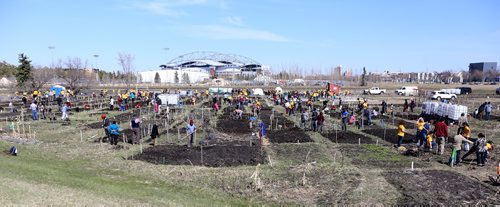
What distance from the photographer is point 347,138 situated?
22.5m

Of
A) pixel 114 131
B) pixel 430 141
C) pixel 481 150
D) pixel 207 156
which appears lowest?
pixel 207 156

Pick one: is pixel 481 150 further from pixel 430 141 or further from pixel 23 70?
pixel 23 70

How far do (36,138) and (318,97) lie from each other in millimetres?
41127

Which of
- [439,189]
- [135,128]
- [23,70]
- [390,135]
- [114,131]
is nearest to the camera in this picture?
[439,189]

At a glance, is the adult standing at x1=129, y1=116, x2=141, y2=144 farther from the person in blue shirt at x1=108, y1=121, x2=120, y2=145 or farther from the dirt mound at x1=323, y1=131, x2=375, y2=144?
the dirt mound at x1=323, y1=131, x2=375, y2=144

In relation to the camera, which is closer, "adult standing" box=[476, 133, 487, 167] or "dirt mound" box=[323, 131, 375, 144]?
"adult standing" box=[476, 133, 487, 167]

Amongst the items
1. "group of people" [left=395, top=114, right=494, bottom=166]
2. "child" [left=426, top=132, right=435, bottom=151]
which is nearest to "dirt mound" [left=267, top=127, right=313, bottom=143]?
"group of people" [left=395, top=114, right=494, bottom=166]

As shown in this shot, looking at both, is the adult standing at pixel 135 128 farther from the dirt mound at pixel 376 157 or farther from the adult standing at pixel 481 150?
the adult standing at pixel 481 150

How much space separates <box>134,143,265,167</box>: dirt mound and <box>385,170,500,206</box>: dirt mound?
19.5ft

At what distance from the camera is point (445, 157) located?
17.4 meters

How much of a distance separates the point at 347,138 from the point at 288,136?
349 centimetres

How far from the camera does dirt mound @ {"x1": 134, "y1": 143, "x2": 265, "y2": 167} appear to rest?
16.5 meters

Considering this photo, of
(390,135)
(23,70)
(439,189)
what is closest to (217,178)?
(439,189)

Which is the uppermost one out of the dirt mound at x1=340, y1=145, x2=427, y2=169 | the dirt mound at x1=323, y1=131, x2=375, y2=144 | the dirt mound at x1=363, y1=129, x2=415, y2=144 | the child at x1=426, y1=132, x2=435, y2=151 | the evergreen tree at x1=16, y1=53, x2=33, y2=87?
the evergreen tree at x1=16, y1=53, x2=33, y2=87
